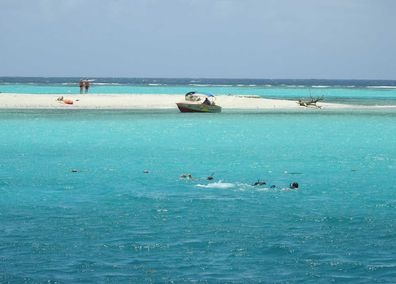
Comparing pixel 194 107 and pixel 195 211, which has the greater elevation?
pixel 195 211

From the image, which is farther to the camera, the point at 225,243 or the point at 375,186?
the point at 375,186

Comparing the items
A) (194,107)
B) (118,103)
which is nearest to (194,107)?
(194,107)

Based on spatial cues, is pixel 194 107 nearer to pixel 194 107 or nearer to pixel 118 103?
pixel 194 107

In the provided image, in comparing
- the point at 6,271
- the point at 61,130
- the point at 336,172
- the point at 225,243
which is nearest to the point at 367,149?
the point at 336,172

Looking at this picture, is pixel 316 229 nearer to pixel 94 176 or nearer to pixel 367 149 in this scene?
pixel 94 176

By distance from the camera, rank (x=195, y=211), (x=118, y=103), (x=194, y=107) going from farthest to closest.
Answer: (x=118, y=103), (x=194, y=107), (x=195, y=211)

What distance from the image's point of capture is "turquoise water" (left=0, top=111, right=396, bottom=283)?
13.5 metres

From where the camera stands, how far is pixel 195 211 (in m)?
18.4

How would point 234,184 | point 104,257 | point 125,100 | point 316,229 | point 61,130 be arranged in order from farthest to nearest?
point 125,100 < point 61,130 < point 234,184 < point 316,229 < point 104,257

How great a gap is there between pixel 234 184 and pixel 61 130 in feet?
Result: 77.0

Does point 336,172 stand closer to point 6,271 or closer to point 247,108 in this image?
point 6,271

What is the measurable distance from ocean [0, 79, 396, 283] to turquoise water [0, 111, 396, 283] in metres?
0.04

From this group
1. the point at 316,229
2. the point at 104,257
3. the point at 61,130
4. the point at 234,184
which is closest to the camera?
the point at 104,257

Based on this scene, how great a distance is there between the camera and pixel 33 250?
14.5 metres
